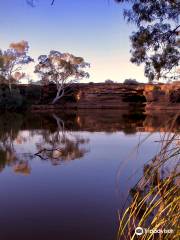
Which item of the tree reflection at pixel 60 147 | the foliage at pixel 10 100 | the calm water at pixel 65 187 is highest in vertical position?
the foliage at pixel 10 100

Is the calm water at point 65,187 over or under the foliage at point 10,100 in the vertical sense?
under

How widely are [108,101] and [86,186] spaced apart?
21902 mm

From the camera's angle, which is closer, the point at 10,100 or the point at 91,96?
the point at 10,100

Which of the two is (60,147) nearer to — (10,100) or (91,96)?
(10,100)

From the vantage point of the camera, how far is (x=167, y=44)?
21.3ft

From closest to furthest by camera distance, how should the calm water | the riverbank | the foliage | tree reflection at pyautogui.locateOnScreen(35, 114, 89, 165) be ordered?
1. the calm water
2. tree reflection at pyautogui.locateOnScreen(35, 114, 89, 165)
3. the foliage
4. the riverbank

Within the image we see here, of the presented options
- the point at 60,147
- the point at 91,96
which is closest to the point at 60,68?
the point at 91,96

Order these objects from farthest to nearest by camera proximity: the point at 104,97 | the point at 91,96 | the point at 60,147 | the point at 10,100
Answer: the point at 91,96 < the point at 104,97 < the point at 10,100 < the point at 60,147

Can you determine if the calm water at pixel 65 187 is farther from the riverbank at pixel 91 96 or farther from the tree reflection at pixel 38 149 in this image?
the riverbank at pixel 91 96

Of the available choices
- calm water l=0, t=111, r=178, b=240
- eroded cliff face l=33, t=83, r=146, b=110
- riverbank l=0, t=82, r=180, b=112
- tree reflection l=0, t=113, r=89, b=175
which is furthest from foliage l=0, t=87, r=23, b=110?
calm water l=0, t=111, r=178, b=240

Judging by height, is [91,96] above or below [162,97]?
above

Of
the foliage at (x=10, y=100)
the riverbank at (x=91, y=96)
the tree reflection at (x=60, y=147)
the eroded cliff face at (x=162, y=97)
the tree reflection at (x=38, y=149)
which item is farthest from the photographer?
the riverbank at (x=91, y=96)

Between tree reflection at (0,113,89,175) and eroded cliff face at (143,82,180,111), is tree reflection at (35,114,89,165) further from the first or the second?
eroded cliff face at (143,82,180,111)

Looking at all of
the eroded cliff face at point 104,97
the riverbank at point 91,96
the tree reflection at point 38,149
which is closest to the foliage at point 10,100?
the riverbank at point 91,96
